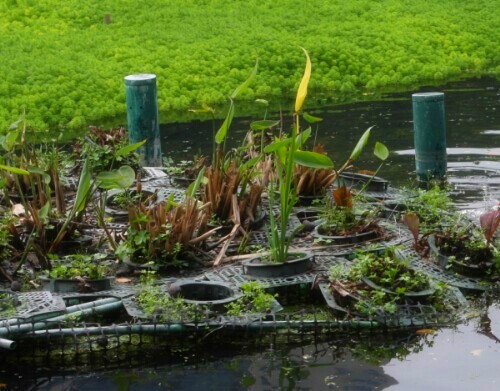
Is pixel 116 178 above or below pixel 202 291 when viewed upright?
above

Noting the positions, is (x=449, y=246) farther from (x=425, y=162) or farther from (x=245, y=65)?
(x=245, y=65)

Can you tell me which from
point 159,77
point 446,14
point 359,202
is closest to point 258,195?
point 359,202

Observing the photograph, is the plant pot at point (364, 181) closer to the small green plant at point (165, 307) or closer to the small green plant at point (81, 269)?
the small green plant at point (81, 269)

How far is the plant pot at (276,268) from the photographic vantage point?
327 inches

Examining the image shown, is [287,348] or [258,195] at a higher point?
[258,195]

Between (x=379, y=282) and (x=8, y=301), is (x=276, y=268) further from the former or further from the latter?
(x=8, y=301)

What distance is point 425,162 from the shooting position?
11312 millimetres

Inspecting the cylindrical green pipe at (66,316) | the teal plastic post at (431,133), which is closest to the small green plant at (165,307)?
the cylindrical green pipe at (66,316)

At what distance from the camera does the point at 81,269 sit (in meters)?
8.23

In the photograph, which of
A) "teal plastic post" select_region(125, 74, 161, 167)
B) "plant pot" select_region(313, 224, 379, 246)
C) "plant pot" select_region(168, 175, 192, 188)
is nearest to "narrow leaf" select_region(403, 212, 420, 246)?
"plant pot" select_region(313, 224, 379, 246)

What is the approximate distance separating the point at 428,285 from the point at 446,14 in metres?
16.1

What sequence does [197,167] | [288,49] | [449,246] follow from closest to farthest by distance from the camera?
[449,246] < [197,167] < [288,49]

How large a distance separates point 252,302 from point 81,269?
1.27m

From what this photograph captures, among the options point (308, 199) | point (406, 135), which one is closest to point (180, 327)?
point (308, 199)
